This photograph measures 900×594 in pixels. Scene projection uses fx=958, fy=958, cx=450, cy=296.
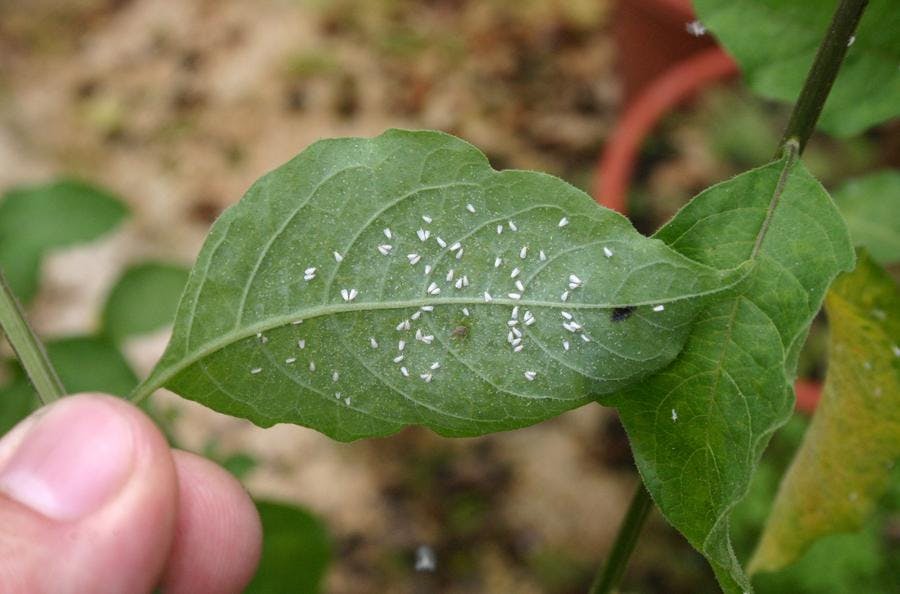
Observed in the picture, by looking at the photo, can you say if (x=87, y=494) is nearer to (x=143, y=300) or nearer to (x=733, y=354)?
(x=733, y=354)

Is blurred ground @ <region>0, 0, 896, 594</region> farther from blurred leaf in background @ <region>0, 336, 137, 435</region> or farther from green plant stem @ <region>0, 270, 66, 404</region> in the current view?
green plant stem @ <region>0, 270, 66, 404</region>

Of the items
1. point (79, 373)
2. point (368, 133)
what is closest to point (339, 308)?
point (79, 373)

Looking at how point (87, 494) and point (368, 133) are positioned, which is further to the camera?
point (368, 133)

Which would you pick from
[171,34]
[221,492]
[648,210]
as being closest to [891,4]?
[221,492]

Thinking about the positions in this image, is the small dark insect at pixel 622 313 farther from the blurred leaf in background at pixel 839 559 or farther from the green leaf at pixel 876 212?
the blurred leaf in background at pixel 839 559

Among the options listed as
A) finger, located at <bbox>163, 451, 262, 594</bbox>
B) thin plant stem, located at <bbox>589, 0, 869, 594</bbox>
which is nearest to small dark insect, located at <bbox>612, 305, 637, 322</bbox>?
thin plant stem, located at <bbox>589, 0, 869, 594</bbox>

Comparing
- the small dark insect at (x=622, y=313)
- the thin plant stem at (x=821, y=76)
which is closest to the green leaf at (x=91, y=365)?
the small dark insect at (x=622, y=313)

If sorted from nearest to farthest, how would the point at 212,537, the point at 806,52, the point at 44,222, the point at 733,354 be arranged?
1. the point at 733,354
2. the point at 806,52
3. the point at 212,537
4. the point at 44,222
